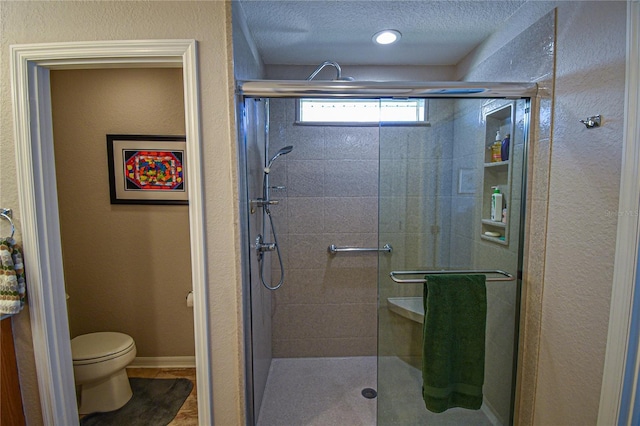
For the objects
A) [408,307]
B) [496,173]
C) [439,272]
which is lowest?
[408,307]

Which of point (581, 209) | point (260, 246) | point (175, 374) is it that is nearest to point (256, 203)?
point (260, 246)

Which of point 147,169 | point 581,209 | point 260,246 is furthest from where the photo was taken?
point 147,169

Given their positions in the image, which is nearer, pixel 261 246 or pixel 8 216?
pixel 8 216

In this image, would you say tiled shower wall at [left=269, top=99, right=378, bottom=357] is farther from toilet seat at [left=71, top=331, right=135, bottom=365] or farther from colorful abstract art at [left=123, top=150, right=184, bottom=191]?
toilet seat at [left=71, top=331, right=135, bottom=365]

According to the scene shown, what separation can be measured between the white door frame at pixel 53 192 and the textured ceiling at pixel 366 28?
67 cm

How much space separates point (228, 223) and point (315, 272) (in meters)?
1.18

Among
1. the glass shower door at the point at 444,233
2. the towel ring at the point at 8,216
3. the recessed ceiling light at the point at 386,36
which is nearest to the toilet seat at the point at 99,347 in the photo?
the towel ring at the point at 8,216

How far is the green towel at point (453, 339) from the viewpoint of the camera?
1.34 m

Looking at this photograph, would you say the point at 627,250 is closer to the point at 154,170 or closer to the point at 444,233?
the point at 444,233

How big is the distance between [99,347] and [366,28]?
268 centimetres

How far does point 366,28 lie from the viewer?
1.63 metres

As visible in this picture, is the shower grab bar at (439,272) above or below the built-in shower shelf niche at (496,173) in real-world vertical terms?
below

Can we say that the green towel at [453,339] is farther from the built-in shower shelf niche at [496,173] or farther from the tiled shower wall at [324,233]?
the tiled shower wall at [324,233]

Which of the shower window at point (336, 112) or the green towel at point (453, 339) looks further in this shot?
the shower window at point (336, 112)
